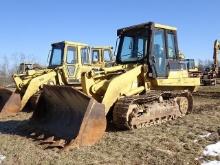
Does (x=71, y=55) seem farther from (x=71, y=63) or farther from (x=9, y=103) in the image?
(x=9, y=103)

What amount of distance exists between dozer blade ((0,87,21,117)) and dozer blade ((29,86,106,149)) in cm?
347

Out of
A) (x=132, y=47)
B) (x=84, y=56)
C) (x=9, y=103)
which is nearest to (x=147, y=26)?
(x=132, y=47)

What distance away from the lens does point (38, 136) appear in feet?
30.2

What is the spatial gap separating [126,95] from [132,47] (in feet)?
6.09

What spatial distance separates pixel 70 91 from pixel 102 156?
223cm

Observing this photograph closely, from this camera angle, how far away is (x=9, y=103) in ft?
45.0

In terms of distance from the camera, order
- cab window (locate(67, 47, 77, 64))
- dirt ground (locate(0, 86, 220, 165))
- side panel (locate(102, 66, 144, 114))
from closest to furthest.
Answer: dirt ground (locate(0, 86, 220, 165)), side panel (locate(102, 66, 144, 114)), cab window (locate(67, 47, 77, 64))

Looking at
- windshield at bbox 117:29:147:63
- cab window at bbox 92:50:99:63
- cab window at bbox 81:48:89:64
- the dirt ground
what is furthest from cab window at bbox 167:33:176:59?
cab window at bbox 92:50:99:63

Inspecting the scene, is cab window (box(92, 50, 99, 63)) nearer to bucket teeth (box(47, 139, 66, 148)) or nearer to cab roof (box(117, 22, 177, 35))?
cab roof (box(117, 22, 177, 35))

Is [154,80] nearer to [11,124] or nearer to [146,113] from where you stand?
[146,113]

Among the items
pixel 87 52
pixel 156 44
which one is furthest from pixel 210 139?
pixel 87 52

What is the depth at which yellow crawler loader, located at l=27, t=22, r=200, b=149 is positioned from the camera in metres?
8.43

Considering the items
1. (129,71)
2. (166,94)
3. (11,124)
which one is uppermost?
(129,71)

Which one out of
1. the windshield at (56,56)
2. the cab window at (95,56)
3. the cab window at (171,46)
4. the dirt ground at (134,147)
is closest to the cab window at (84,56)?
the cab window at (95,56)
